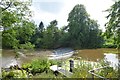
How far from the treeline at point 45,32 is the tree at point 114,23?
0.89 feet

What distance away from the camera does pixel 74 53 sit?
774 cm

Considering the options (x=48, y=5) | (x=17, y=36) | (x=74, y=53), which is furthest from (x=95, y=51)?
(x=17, y=36)

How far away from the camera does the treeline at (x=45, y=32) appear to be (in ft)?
11.0

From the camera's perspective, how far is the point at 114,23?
2.74 meters

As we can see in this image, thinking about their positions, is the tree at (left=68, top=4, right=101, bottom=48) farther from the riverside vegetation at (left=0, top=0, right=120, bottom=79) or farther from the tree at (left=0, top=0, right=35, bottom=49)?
the tree at (left=0, top=0, right=35, bottom=49)

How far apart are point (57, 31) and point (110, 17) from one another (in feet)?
11.1

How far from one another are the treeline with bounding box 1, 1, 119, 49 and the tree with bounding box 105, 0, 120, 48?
0.27 m

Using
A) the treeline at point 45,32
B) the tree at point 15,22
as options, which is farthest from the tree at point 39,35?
the tree at point 15,22

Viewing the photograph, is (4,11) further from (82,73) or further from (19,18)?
(82,73)

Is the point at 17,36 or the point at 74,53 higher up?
the point at 17,36

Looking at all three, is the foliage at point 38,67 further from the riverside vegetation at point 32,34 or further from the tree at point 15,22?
the tree at point 15,22

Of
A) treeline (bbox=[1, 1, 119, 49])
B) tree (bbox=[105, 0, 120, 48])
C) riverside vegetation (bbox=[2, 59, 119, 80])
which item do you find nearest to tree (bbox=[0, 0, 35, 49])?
treeline (bbox=[1, 1, 119, 49])

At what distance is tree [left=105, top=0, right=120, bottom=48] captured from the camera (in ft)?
8.87

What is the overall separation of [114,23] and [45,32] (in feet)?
9.44
